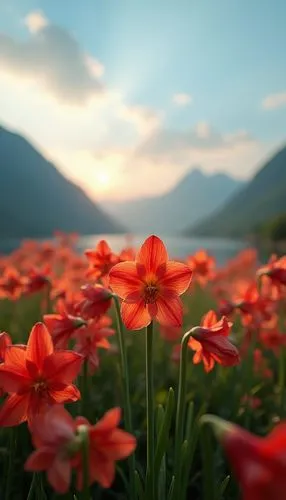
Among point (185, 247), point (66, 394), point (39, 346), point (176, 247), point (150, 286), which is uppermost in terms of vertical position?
point (176, 247)

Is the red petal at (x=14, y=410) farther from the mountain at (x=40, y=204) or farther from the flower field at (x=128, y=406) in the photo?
the mountain at (x=40, y=204)

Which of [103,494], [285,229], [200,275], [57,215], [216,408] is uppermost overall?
[57,215]

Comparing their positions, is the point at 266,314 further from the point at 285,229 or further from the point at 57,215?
the point at 57,215

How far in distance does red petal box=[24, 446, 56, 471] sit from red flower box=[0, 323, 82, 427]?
0.32 meters

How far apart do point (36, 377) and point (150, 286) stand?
1.71 ft

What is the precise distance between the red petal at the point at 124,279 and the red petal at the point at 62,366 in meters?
0.37

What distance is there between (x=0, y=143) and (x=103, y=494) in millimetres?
3365

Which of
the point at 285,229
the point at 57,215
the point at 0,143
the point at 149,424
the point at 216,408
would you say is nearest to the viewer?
the point at 149,424

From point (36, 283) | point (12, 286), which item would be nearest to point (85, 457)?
point (36, 283)

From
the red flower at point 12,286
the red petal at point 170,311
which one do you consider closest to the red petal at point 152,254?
the red petal at point 170,311

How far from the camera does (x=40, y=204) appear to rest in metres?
81.7

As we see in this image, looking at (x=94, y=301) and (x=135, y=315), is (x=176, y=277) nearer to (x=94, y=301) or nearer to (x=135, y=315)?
(x=135, y=315)

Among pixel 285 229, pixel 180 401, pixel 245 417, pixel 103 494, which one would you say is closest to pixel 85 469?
pixel 180 401

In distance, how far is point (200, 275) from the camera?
4.81 m
